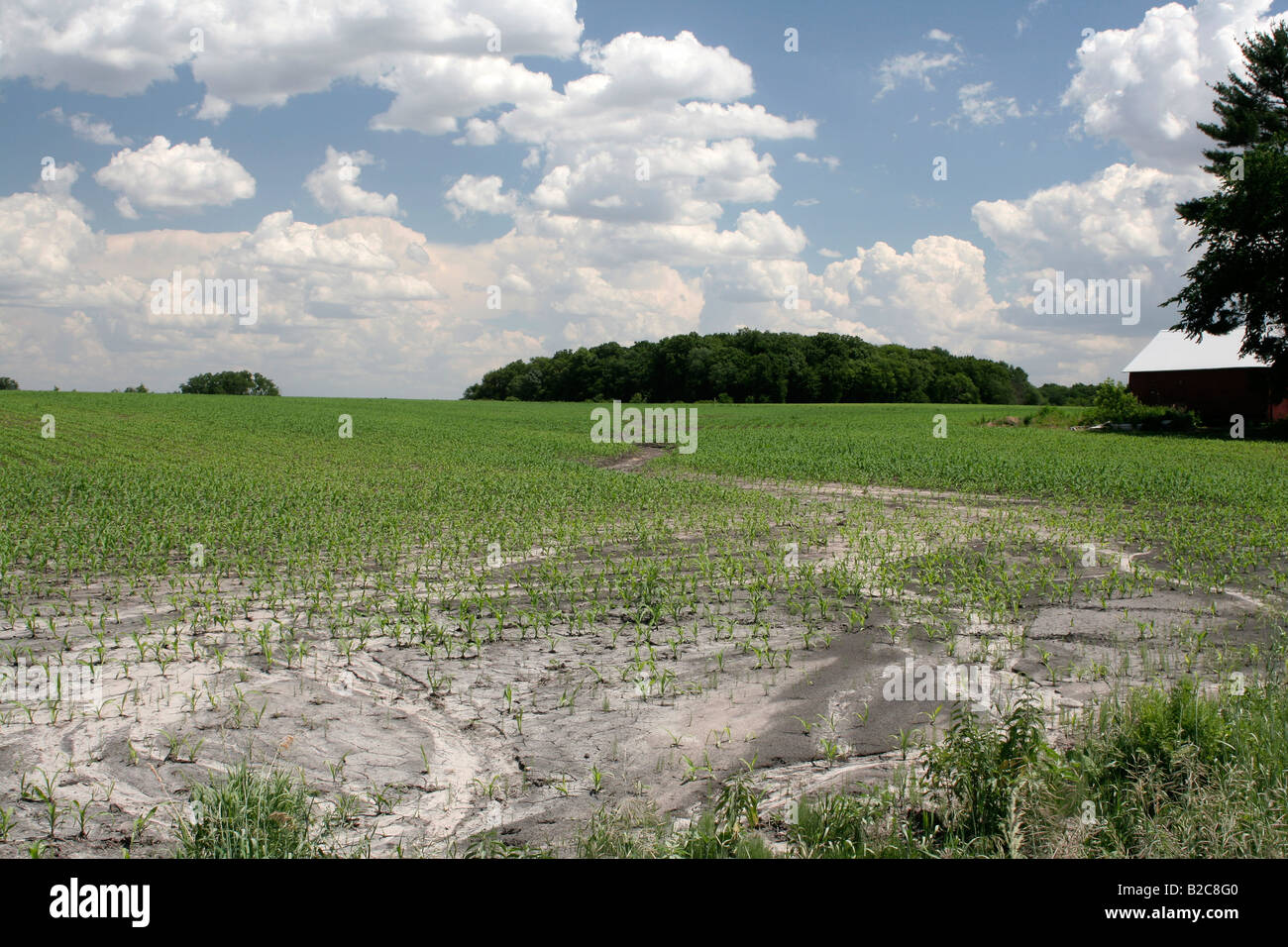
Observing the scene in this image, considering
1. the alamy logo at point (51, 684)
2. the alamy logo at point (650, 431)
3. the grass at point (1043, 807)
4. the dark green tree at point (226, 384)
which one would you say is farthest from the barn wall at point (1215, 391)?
the dark green tree at point (226, 384)

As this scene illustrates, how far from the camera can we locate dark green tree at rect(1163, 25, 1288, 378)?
36.2m

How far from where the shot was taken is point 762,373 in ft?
337

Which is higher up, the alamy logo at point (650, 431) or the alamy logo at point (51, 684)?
the alamy logo at point (650, 431)

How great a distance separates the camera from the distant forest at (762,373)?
104 metres

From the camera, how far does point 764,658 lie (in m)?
7.53

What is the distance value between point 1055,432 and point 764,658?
36450 mm

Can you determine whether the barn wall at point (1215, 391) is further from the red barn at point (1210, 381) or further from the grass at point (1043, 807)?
the grass at point (1043, 807)

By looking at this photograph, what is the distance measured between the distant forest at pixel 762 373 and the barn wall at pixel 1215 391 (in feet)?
167

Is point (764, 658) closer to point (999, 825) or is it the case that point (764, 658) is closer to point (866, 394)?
point (999, 825)

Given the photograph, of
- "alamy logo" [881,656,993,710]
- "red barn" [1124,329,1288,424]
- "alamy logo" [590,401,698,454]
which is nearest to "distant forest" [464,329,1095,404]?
"alamy logo" [590,401,698,454]
